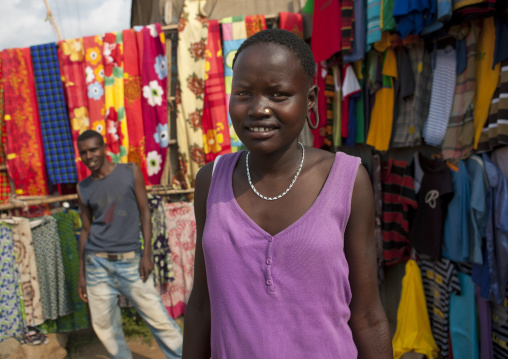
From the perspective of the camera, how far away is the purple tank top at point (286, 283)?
107cm

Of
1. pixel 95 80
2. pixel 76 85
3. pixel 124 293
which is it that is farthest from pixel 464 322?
pixel 76 85

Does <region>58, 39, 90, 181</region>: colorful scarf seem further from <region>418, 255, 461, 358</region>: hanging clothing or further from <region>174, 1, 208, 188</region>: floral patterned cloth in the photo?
<region>418, 255, 461, 358</region>: hanging clothing

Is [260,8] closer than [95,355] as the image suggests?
No

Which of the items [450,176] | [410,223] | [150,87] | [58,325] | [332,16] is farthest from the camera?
[150,87]

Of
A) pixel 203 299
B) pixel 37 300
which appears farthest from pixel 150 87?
pixel 203 299

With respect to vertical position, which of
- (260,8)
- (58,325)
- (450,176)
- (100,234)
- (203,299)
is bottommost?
(58,325)

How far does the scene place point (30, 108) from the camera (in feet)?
Answer: 16.8

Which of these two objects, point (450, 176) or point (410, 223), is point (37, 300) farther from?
point (450, 176)

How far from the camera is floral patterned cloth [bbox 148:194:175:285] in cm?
468

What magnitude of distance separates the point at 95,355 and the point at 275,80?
470 centimetres

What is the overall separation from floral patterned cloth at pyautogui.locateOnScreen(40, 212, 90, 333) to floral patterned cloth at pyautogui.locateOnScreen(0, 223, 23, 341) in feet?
1.10

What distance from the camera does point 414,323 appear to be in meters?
3.90

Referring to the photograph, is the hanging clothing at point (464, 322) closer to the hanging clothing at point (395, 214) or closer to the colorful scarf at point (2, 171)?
the hanging clothing at point (395, 214)

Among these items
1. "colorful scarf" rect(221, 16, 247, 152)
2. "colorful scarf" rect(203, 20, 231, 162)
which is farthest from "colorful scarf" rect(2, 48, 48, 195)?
"colorful scarf" rect(221, 16, 247, 152)
